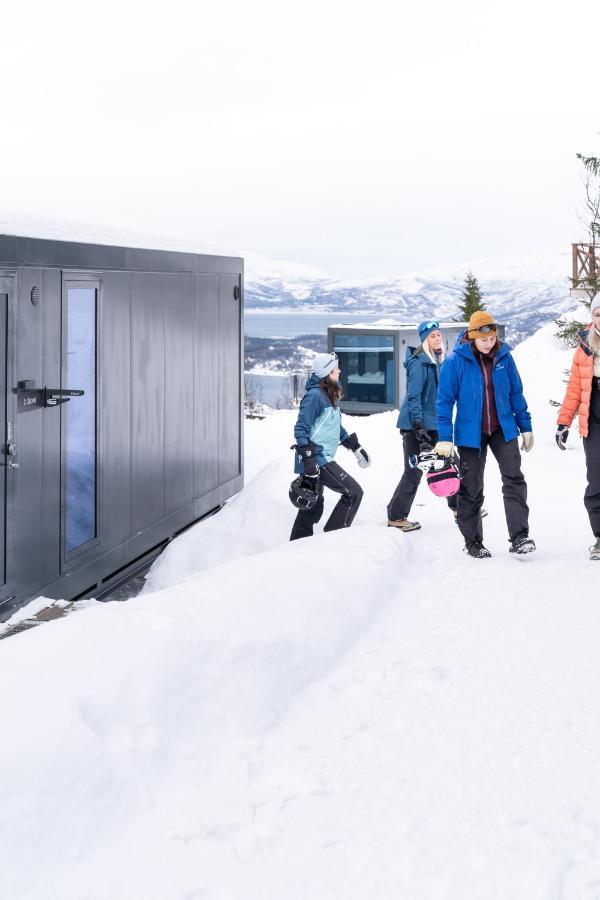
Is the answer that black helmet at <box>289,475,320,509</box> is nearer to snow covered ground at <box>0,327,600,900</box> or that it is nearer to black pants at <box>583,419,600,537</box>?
snow covered ground at <box>0,327,600,900</box>

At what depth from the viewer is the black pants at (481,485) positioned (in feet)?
23.4

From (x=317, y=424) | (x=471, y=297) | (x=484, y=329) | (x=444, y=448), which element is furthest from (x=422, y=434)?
(x=471, y=297)

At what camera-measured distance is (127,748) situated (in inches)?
159

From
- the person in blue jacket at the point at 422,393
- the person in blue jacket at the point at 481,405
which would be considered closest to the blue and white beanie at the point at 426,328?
the person in blue jacket at the point at 422,393

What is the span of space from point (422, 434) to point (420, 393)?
1.03 feet

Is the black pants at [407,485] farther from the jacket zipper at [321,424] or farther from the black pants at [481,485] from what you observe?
the black pants at [481,485]

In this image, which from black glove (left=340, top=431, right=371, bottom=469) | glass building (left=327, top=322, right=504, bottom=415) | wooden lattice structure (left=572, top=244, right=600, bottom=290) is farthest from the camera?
glass building (left=327, top=322, right=504, bottom=415)

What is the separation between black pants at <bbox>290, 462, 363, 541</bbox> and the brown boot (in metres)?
0.33

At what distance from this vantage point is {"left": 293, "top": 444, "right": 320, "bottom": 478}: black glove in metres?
8.18

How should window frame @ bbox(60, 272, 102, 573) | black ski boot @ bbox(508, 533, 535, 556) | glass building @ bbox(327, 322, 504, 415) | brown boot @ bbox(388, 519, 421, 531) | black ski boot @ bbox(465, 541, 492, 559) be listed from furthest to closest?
glass building @ bbox(327, 322, 504, 415) → brown boot @ bbox(388, 519, 421, 531) → window frame @ bbox(60, 272, 102, 573) → black ski boot @ bbox(465, 541, 492, 559) → black ski boot @ bbox(508, 533, 535, 556)

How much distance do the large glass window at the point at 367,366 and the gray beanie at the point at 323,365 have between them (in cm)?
2762

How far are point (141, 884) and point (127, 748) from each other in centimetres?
68

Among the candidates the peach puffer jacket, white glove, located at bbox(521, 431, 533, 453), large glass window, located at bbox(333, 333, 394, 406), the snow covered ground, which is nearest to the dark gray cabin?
the snow covered ground

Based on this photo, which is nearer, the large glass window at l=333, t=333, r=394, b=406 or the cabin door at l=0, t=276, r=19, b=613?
the cabin door at l=0, t=276, r=19, b=613
